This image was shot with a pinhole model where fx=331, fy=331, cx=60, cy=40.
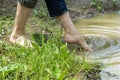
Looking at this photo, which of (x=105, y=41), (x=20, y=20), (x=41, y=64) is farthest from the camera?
(x=105, y=41)

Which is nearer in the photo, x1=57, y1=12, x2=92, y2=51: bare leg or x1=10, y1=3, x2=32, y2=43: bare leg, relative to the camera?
x1=10, y1=3, x2=32, y2=43: bare leg

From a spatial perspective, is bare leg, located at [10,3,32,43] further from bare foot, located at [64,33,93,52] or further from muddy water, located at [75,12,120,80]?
muddy water, located at [75,12,120,80]

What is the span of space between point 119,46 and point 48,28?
2.96ft

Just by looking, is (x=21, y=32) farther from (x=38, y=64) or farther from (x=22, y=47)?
(x=38, y=64)

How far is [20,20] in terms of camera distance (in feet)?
9.65

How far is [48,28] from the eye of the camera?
3.81 metres

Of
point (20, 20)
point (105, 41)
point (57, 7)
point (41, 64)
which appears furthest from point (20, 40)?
point (105, 41)

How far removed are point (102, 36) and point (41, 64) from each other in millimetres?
1611

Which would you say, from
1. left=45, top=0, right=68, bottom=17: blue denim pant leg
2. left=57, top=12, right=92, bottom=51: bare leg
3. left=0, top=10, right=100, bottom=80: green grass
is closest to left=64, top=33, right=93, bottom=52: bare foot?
left=57, top=12, right=92, bottom=51: bare leg

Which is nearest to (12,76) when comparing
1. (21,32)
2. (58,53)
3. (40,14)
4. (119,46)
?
(58,53)

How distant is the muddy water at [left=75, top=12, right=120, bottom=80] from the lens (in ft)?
8.90

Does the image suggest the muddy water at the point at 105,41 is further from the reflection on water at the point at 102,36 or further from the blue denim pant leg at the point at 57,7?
the blue denim pant leg at the point at 57,7

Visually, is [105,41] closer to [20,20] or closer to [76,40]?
[76,40]

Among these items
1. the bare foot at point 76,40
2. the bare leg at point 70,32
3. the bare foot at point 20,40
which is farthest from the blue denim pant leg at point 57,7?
the bare foot at point 20,40
